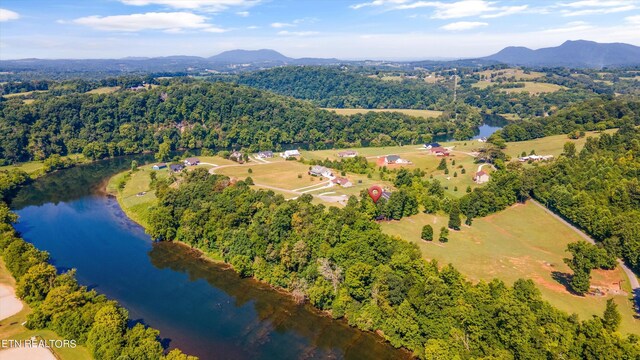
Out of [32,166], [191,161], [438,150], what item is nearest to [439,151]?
[438,150]

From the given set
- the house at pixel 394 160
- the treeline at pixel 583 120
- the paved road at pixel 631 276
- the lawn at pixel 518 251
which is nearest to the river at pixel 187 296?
the lawn at pixel 518 251

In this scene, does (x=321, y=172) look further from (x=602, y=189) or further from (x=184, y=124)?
(x=184, y=124)

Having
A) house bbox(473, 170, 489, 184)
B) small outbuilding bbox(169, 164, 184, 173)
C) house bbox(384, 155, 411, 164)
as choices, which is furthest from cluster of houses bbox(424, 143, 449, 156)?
small outbuilding bbox(169, 164, 184, 173)

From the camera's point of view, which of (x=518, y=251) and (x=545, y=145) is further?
(x=545, y=145)

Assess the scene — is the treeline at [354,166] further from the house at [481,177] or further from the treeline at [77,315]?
the treeline at [77,315]

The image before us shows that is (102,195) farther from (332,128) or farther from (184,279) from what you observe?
(332,128)

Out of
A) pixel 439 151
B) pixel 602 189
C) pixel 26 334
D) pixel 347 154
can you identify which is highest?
pixel 602 189
